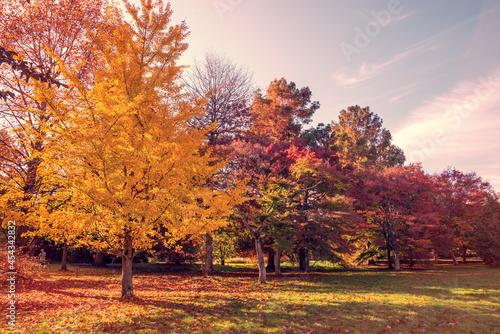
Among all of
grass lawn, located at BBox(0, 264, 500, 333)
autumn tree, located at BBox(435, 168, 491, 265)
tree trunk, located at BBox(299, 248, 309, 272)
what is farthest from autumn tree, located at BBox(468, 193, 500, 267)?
tree trunk, located at BBox(299, 248, 309, 272)

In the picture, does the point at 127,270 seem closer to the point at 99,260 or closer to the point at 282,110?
the point at 99,260

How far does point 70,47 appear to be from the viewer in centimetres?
1188

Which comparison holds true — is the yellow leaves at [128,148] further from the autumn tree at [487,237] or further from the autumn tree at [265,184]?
the autumn tree at [487,237]

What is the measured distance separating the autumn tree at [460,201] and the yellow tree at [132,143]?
2743 cm

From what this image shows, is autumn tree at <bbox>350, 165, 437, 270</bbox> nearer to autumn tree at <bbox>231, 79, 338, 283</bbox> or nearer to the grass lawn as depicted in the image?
autumn tree at <bbox>231, 79, 338, 283</bbox>

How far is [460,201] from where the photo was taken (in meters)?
26.4

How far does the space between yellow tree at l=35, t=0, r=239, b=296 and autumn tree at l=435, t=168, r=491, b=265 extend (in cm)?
2743

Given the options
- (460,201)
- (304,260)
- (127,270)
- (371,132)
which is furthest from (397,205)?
(127,270)

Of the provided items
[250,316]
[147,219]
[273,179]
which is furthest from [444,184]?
[147,219]

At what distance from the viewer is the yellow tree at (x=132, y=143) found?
6668 millimetres

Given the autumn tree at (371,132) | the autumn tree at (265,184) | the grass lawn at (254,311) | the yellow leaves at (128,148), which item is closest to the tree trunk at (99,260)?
the grass lawn at (254,311)

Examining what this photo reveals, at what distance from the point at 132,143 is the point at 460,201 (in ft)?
104

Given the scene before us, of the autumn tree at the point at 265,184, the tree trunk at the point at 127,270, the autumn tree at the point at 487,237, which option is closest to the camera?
the tree trunk at the point at 127,270

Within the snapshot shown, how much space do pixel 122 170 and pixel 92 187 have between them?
119 centimetres
